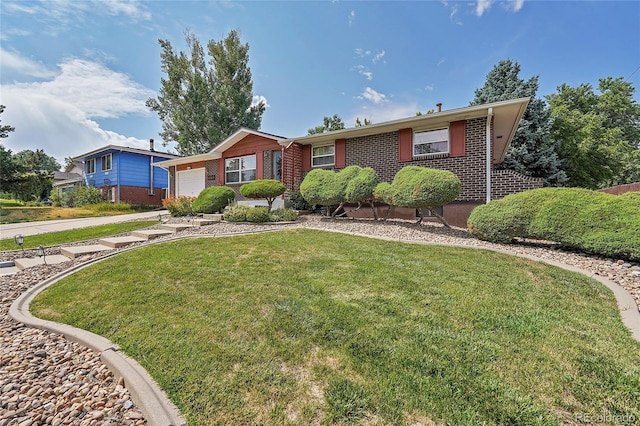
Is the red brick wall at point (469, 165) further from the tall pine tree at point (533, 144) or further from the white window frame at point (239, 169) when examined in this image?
the tall pine tree at point (533, 144)

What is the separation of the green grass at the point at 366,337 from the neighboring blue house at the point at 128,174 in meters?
19.4

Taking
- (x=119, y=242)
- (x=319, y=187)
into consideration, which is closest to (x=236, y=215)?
(x=319, y=187)

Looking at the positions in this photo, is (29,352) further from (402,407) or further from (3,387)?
(402,407)

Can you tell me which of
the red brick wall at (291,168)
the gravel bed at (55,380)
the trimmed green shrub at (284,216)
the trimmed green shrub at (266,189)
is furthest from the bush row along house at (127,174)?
the gravel bed at (55,380)

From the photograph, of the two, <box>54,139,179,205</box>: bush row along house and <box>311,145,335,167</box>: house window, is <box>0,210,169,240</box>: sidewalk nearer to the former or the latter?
<box>311,145,335,167</box>: house window

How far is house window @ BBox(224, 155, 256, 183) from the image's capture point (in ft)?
46.1

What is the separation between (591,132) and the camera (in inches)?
685

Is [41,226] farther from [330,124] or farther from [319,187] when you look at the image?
[330,124]

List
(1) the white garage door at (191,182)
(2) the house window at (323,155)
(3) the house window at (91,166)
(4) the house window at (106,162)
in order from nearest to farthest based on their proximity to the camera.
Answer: (2) the house window at (323,155) < (1) the white garage door at (191,182) < (4) the house window at (106,162) < (3) the house window at (91,166)

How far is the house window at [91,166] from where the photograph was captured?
2252cm

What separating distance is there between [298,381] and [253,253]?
3218mm

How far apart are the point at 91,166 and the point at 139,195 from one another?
6.38 metres

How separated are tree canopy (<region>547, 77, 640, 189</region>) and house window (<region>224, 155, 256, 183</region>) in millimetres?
17616

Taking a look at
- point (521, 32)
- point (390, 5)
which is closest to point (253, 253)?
point (390, 5)
